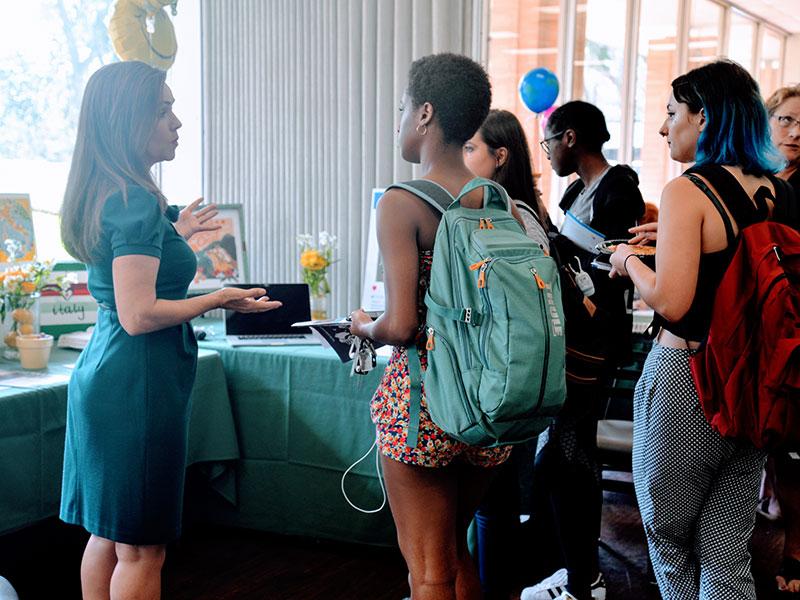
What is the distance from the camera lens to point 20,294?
2756 millimetres

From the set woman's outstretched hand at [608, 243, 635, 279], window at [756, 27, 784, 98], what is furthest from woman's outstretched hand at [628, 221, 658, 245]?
window at [756, 27, 784, 98]

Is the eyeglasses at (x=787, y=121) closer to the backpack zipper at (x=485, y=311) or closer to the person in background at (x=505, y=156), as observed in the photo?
the person in background at (x=505, y=156)

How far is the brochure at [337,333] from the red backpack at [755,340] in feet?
2.30

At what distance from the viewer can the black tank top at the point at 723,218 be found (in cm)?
163

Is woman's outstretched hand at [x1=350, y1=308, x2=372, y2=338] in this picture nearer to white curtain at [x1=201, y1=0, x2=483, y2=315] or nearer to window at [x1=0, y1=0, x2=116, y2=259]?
white curtain at [x1=201, y1=0, x2=483, y2=315]

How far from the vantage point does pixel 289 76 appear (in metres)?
3.59

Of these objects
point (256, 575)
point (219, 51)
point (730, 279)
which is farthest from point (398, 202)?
point (219, 51)

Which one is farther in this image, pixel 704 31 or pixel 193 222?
pixel 704 31

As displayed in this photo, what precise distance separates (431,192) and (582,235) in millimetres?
829

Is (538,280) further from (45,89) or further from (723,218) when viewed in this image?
(45,89)

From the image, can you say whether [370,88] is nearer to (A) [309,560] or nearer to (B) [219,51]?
(B) [219,51]

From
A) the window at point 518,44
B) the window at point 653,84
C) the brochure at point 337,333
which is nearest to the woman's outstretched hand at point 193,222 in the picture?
the brochure at point 337,333

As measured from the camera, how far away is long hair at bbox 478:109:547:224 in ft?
7.20

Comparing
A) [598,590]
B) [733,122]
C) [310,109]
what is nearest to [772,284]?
[733,122]
